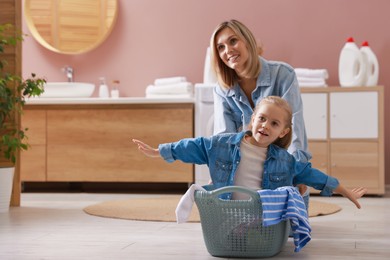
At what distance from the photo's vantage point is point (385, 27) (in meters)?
5.31

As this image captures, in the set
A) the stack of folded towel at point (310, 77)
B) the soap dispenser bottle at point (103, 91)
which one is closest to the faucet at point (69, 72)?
the soap dispenser bottle at point (103, 91)

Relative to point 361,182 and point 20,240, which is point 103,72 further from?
point 20,240

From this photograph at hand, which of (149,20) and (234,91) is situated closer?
(234,91)

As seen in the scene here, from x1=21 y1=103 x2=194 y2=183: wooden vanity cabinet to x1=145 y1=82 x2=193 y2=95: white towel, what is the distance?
0.49 feet

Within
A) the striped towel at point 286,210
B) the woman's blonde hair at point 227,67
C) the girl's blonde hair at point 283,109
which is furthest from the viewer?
the woman's blonde hair at point 227,67

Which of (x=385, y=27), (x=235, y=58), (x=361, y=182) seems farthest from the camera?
(x=385, y=27)

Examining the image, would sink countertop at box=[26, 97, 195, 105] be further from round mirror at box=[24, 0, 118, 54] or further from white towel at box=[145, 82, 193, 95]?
round mirror at box=[24, 0, 118, 54]

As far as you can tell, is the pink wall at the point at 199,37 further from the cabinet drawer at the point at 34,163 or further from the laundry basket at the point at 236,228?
the laundry basket at the point at 236,228

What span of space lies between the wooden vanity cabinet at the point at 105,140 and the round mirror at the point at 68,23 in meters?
0.66

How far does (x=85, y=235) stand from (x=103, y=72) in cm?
280

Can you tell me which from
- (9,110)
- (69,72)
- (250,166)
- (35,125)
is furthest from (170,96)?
(250,166)

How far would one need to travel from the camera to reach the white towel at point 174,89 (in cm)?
521

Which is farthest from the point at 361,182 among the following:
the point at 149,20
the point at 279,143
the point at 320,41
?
the point at 279,143

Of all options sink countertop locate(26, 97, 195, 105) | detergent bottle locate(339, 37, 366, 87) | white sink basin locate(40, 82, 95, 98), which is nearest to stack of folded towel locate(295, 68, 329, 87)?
detergent bottle locate(339, 37, 366, 87)
